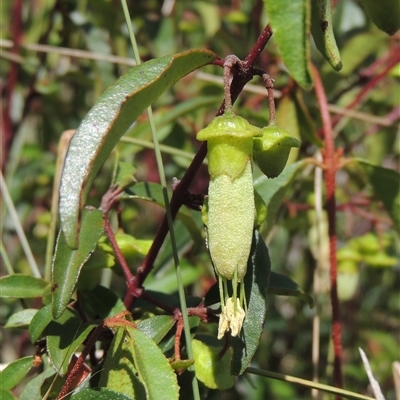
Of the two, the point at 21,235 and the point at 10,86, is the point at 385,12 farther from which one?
the point at 10,86

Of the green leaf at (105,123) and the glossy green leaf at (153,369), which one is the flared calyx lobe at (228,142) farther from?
the glossy green leaf at (153,369)

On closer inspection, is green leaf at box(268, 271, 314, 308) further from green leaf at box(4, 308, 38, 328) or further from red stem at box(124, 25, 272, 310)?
green leaf at box(4, 308, 38, 328)

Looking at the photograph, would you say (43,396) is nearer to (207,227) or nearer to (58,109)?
(207,227)

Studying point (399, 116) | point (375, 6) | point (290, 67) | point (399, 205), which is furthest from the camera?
point (399, 116)

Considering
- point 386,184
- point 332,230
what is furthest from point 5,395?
point 386,184

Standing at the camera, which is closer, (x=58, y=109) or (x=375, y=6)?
(x=375, y=6)

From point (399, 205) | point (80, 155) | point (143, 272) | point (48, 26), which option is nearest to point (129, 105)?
point (80, 155)
